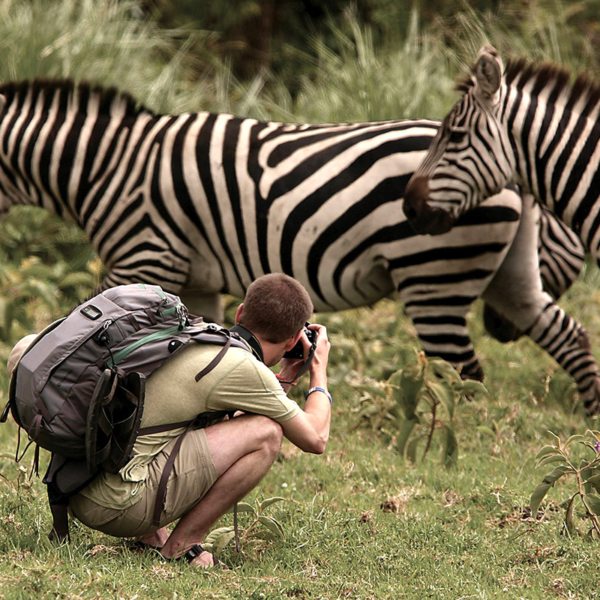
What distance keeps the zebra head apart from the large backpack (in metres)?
2.46

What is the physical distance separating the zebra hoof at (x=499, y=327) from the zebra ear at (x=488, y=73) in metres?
1.89

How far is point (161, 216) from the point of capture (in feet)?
22.5

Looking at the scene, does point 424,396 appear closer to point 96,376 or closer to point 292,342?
point 292,342

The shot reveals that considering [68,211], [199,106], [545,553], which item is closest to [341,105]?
[199,106]

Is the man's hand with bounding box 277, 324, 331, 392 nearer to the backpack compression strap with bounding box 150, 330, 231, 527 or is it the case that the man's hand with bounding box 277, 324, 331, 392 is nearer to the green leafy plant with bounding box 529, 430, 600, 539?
the backpack compression strap with bounding box 150, 330, 231, 527

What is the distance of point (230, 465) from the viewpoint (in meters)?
4.05

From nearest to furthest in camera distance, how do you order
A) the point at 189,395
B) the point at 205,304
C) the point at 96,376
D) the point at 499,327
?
the point at 96,376, the point at 189,395, the point at 205,304, the point at 499,327

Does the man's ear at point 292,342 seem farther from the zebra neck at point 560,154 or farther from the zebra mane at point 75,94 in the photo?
the zebra mane at point 75,94

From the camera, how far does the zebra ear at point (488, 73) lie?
5.88m

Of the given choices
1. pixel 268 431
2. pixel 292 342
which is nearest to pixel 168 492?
pixel 268 431

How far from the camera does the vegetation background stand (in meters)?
4.01

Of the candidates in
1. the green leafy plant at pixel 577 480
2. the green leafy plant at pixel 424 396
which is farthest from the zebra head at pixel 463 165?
the green leafy plant at pixel 577 480

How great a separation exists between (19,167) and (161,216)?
3.56 ft

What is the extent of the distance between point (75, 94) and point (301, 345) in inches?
143
